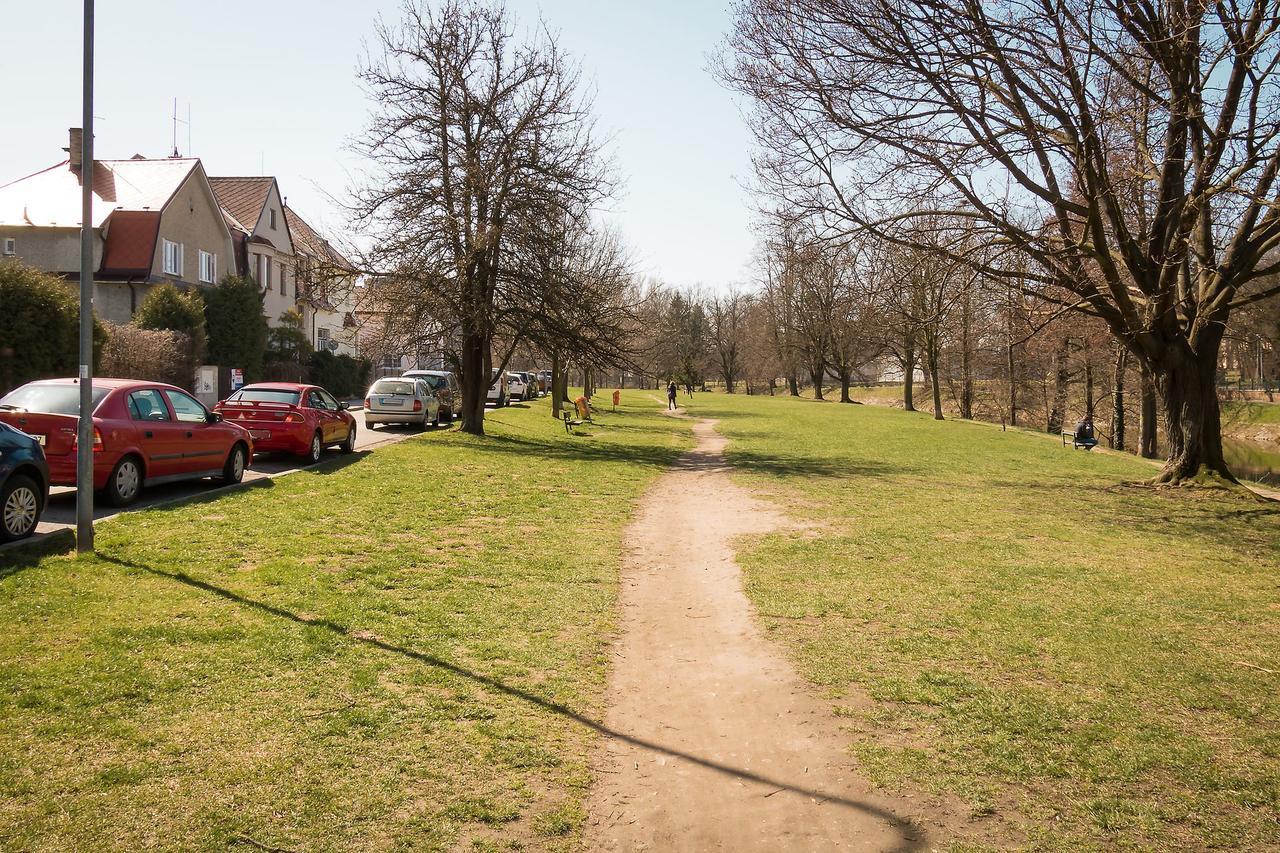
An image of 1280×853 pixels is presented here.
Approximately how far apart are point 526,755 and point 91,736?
2171mm

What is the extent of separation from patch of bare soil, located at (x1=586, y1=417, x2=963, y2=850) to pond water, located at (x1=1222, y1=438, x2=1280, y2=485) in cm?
2973

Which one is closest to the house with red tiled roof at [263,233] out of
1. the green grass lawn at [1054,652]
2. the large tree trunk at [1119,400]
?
the large tree trunk at [1119,400]

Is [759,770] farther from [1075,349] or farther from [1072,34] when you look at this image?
[1075,349]

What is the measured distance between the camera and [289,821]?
13.2ft

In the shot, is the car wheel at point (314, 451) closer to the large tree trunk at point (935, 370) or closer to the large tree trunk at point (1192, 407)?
the large tree trunk at point (1192, 407)

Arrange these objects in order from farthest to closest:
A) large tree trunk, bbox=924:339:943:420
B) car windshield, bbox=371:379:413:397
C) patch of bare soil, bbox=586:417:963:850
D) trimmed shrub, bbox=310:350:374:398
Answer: large tree trunk, bbox=924:339:943:420 → trimmed shrub, bbox=310:350:374:398 → car windshield, bbox=371:379:413:397 → patch of bare soil, bbox=586:417:963:850

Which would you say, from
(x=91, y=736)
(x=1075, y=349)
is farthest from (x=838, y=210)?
(x=1075, y=349)

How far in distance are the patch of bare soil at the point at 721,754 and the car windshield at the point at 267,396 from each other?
434 inches

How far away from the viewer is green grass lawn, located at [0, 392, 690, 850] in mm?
4082

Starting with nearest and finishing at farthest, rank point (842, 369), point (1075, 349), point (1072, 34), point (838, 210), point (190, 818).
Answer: point (190, 818), point (1072, 34), point (838, 210), point (1075, 349), point (842, 369)

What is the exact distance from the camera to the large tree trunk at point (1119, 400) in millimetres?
37750

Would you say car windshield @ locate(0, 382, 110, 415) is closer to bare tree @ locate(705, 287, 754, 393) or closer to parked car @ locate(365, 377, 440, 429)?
parked car @ locate(365, 377, 440, 429)

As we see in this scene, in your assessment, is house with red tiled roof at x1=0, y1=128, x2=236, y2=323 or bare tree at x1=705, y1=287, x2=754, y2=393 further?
bare tree at x1=705, y1=287, x2=754, y2=393

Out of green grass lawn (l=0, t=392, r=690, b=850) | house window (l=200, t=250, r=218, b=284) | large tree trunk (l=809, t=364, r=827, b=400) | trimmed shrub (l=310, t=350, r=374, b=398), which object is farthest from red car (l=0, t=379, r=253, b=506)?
large tree trunk (l=809, t=364, r=827, b=400)
